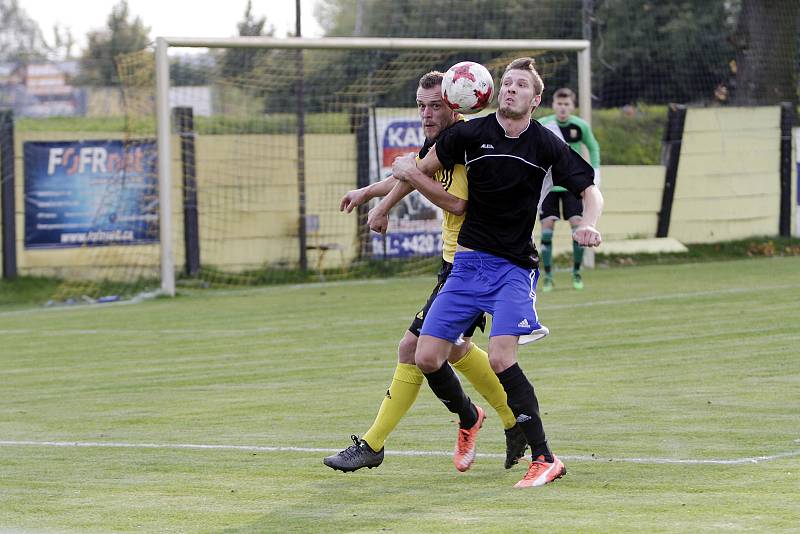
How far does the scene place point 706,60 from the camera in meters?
31.0

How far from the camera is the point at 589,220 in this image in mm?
6676

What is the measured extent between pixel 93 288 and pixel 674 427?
13630 mm

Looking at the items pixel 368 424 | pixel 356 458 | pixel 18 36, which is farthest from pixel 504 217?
pixel 18 36

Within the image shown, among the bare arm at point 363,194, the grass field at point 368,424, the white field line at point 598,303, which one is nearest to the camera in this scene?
the grass field at point 368,424

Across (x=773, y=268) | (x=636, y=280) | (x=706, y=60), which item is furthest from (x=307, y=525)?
(x=706, y=60)

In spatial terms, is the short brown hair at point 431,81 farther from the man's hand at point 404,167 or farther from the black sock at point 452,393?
the black sock at point 452,393

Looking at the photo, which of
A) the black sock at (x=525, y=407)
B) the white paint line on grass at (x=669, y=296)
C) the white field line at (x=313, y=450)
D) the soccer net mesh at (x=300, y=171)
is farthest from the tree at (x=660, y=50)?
the black sock at (x=525, y=407)

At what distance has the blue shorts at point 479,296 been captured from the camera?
6703 mm

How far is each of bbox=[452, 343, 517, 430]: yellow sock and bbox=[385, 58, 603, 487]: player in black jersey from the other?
0.36 meters

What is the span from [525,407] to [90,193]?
582 inches

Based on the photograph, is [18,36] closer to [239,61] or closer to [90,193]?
[239,61]

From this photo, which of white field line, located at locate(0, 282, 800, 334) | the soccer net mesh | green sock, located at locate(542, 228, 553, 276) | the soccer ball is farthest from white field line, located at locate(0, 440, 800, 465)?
the soccer net mesh

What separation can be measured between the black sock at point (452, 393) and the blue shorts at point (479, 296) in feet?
0.74

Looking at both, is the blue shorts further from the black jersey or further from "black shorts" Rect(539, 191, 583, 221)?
"black shorts" Rect(539, 191, 583, 221)
